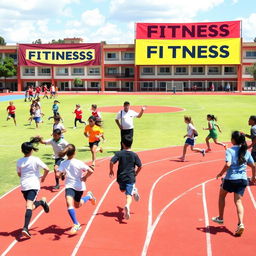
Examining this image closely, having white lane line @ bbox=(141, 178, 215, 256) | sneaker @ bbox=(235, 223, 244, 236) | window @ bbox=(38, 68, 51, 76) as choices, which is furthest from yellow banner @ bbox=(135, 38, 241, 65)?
sneaker @ bbox=(235, 223, 244, 236)

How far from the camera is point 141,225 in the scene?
829 cm

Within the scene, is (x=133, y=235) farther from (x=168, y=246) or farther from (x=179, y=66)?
(x=179, y=66)

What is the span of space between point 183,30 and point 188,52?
4.61 metres

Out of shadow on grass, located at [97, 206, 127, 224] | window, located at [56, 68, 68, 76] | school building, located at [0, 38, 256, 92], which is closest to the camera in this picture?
shadow on grass, located at [97, 206, 127, 224]

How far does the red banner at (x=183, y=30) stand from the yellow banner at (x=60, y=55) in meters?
11.2

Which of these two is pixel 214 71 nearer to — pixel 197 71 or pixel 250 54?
pixel 197 71

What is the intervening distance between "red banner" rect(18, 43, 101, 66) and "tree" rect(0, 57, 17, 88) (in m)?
2.31

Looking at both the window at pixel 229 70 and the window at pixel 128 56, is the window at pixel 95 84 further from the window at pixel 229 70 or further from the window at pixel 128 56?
the window at pixel 229 70

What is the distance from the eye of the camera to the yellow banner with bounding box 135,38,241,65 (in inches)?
2849

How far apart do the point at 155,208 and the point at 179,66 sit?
2750 inches

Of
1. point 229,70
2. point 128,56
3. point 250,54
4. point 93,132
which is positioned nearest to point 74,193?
point 93,132

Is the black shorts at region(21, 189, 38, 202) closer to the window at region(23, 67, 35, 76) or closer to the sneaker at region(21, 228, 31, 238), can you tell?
the sneaker at region(21, 228, 31, 238)

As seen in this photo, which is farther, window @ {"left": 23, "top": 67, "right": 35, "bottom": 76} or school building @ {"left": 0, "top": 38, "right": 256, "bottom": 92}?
window @ {"left": 23, "top": 67, "right": 35, "bottom": 76}

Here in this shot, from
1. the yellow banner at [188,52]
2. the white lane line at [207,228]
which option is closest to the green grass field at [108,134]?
the white lane line at [207,228]
